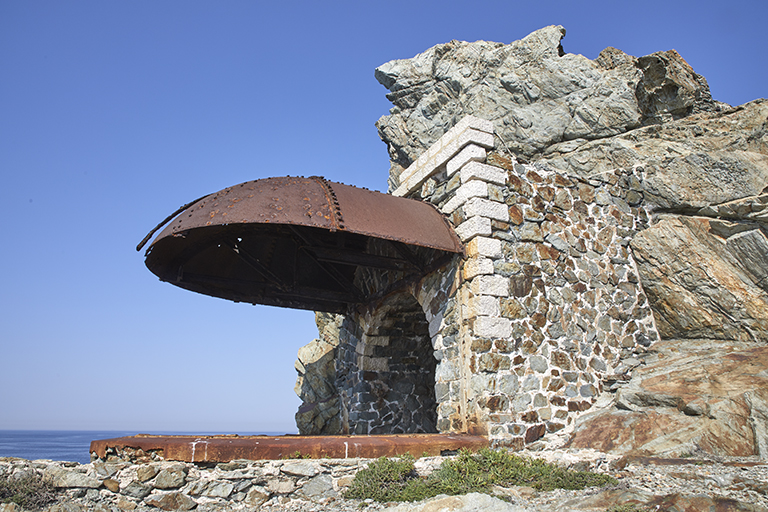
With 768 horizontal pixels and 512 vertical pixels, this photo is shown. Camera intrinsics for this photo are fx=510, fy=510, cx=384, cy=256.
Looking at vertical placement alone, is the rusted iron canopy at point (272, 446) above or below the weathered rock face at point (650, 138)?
below

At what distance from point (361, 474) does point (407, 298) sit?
14.9ft

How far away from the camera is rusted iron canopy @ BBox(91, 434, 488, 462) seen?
15.8ft

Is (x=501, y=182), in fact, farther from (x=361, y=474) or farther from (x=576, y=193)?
(x=361, y=474)

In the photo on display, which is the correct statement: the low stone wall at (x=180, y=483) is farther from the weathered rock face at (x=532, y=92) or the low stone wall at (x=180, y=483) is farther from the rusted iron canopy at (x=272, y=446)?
the weathered rock face at (x=532, y=92)

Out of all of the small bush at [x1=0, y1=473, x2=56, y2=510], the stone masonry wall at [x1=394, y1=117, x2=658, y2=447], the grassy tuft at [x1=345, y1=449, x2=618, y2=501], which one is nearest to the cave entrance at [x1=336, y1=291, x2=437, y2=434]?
the stone masonry wall at [x1=394, y1=117, x2=658, y2=447]

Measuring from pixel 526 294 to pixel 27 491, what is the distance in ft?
19.5

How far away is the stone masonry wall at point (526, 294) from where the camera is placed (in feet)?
22.1

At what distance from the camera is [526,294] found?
718cm

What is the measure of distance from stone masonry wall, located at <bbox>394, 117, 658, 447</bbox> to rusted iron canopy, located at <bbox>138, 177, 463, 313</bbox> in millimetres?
687

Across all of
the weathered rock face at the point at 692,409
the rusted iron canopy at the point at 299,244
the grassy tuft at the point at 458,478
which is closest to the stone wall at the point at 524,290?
the weathered rock face at the point at 692,409

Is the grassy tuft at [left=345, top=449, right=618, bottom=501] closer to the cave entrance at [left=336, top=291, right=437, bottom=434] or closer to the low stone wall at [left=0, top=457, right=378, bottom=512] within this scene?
the low stone wall at [left=0, top=457, right=378, bottom=512]

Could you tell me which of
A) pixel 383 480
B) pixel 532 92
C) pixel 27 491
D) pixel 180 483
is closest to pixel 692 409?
pixel 383 480

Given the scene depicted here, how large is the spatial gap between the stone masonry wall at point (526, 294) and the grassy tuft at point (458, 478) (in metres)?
0.90

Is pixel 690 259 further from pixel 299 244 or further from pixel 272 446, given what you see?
pixel 272 446
